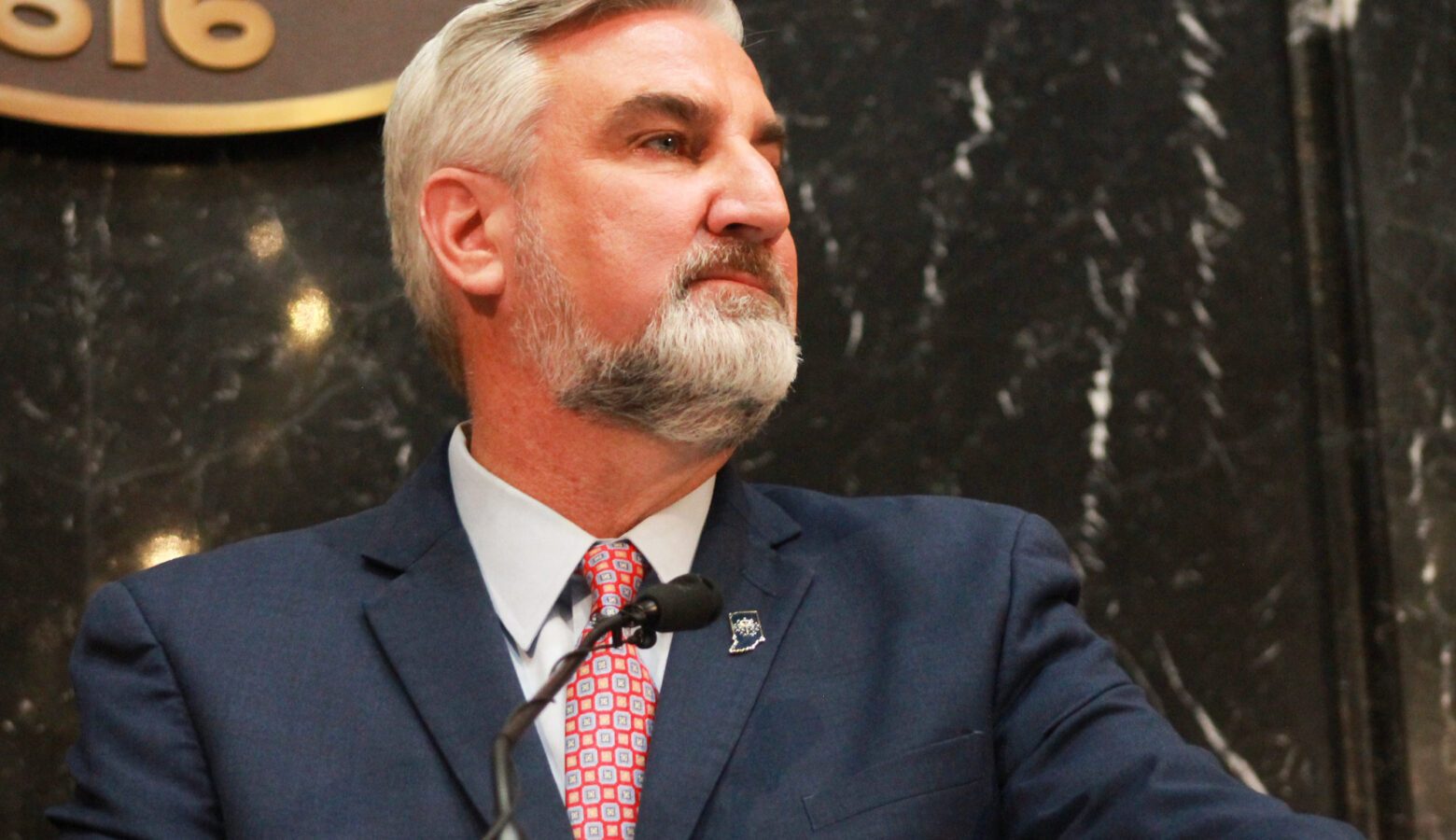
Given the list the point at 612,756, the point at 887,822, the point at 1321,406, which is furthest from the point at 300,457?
the point at 1321,406

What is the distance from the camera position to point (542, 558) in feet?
4.85

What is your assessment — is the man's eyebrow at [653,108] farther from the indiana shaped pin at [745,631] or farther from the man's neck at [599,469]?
the indiana shaped pin at [745,631]

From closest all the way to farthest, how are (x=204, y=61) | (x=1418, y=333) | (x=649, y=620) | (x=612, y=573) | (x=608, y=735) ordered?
(x=649, y=620) < (x=608, y=735) < (x=612, y=573) < (x=204, y=61) < (x=1418, y=333)

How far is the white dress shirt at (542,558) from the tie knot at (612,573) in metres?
0.01

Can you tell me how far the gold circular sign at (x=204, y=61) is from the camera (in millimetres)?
1690

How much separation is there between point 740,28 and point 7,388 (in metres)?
0.93

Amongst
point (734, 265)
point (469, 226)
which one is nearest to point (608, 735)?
point (734, 265)

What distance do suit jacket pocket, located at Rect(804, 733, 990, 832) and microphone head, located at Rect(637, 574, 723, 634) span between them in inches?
10.6

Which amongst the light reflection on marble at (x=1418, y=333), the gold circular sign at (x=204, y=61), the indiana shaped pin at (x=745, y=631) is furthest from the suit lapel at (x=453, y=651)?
the light reflection on marble at (x=1418, y=333)

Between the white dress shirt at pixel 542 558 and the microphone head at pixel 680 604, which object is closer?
the microphone head at pixel 680 604

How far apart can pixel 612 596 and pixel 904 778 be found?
324mm

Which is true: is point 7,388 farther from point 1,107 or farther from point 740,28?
point 740,28

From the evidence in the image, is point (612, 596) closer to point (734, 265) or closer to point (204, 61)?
point (734, 265)

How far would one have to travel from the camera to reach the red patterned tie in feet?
4.29
